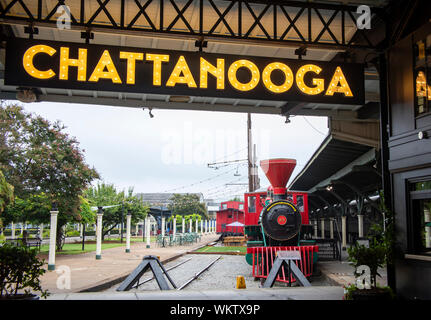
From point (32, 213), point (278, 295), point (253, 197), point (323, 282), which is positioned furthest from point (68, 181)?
point (278, 295)

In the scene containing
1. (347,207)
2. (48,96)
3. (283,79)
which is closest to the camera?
→ (283,79)

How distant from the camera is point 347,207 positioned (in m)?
27.2

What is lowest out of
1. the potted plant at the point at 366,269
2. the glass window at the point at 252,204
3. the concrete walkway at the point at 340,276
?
the concrete walkway at the point at 340,276

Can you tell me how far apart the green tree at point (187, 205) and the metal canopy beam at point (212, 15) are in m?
68.0

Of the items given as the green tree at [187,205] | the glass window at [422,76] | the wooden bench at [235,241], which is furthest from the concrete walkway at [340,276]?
the green tree at [187,205]

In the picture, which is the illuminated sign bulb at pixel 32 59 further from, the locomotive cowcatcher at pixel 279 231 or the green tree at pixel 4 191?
the green tree at pixel 4 191

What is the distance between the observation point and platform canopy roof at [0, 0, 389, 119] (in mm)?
6453

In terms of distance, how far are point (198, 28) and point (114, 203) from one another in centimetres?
2978

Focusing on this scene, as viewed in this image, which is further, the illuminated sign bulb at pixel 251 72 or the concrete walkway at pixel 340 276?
the concrete walkway at pixel 340 276

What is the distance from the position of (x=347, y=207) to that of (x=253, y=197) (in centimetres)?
1234

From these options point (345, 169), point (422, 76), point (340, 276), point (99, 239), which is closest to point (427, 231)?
point (422, 76)

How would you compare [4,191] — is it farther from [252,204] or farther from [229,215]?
[229,215]

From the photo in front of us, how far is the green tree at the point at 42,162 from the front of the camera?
63.6ft
